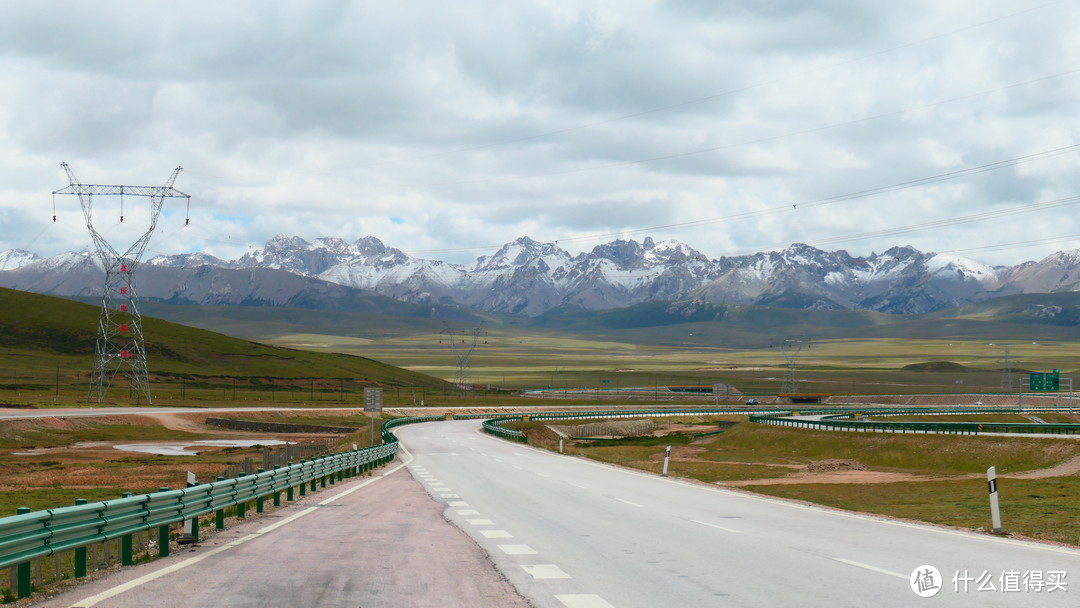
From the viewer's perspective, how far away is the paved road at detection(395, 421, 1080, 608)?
1216 centimetres

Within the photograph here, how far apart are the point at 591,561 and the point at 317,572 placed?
158 inches

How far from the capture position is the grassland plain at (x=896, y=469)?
27.1 m

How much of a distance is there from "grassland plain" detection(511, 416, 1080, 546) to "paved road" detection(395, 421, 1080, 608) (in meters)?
3.05

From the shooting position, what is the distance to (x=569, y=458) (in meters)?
57.9

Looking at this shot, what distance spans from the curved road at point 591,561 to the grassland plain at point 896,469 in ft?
13.6

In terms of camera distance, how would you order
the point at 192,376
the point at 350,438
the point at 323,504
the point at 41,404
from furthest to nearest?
the point at 192,376 → the point at 41,404 → the point at 350,438 → the point at 323,504

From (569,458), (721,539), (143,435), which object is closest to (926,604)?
(721,539)

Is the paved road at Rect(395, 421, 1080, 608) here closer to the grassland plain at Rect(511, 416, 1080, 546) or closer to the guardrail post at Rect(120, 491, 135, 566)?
the grassland plain at Rect(511, 416, 1080, 546)

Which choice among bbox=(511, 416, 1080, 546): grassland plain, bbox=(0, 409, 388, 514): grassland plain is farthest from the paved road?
bbox=(0, 409, 388, 514): grassland plain

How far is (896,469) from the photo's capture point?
58.2 m

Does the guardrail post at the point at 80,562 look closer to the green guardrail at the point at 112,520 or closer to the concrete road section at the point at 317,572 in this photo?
the green guardrail at the point at 112,520

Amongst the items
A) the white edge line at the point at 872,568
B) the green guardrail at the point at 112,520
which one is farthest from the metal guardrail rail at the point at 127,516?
the white edge line at the point at 872,568

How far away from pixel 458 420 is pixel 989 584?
109571 millimetres

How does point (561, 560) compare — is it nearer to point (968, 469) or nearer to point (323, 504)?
point (323, 504)
